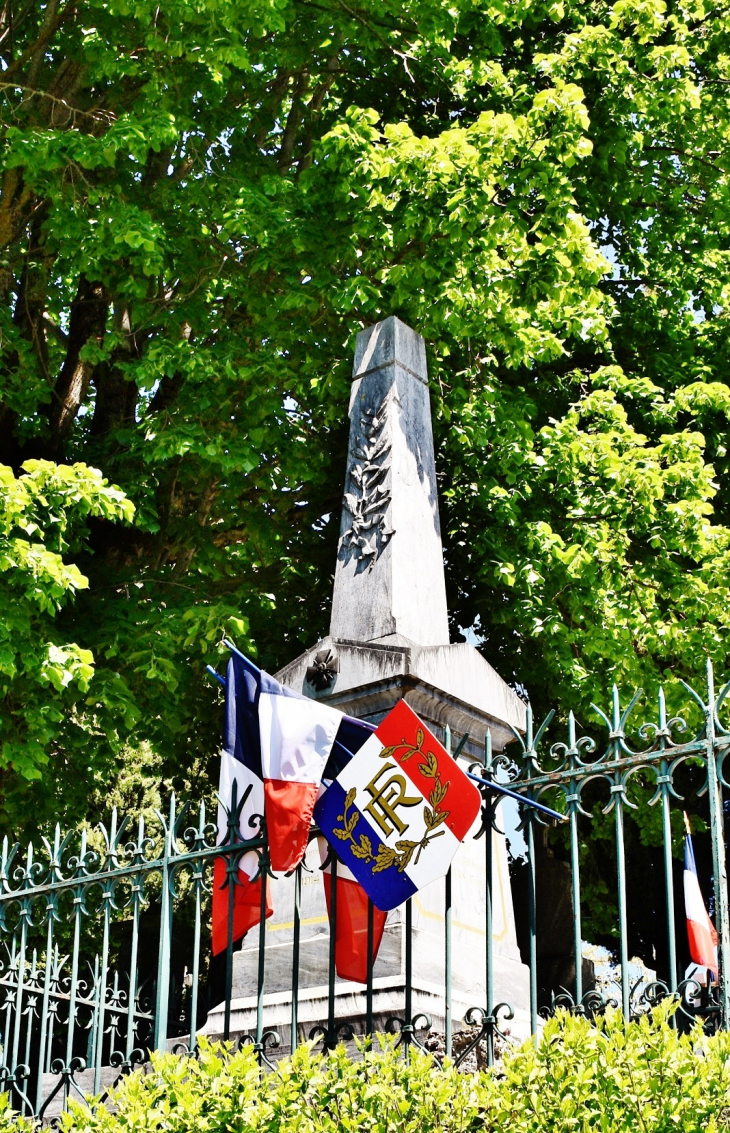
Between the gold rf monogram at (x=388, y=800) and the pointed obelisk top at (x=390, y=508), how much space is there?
1635 mm

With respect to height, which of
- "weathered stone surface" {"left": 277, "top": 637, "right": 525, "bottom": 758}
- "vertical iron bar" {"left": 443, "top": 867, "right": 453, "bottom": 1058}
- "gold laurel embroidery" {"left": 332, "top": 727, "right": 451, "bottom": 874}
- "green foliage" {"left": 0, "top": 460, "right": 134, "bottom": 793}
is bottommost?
"vertical iron bar" {"left": 443, "top": 867, "right": 453, "bottom": 1058}

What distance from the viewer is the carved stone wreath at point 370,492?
756 centimetres

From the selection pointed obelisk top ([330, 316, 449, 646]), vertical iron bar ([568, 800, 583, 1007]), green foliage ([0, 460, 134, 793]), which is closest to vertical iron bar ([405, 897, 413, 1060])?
vertical iron bar ([568, 800, 583, 1007])

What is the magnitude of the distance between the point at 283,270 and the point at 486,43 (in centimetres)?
284

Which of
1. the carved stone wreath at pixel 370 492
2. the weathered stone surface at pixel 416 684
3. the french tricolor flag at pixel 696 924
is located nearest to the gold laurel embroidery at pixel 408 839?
the weathered stone surface at pixel 416 684

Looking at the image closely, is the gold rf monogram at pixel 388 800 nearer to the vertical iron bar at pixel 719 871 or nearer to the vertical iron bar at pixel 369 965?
the vertical iron bar at pixel 369 965

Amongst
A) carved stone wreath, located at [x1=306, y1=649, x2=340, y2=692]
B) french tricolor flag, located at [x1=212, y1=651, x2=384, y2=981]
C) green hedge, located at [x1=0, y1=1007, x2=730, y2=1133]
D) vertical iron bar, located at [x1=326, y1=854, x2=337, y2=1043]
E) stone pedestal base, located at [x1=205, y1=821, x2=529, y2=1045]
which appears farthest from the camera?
carved stone wreath, located at [x1=306, y1=649, x2=340, y2=692]

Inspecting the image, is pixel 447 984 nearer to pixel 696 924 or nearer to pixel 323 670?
pixel 696 924

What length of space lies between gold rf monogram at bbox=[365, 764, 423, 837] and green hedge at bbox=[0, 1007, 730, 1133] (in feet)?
2.96

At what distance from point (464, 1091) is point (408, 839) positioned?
111 cm

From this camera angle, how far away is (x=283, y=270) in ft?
33.9

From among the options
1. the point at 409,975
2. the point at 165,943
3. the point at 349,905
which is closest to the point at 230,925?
the point at 165,943

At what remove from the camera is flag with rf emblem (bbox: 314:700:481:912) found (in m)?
5.10

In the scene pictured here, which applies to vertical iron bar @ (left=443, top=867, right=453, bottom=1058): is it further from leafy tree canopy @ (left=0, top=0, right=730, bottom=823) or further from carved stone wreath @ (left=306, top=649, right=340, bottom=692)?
leafy tree canopy @ (left=0, top=0, right=730, bottom=823)
